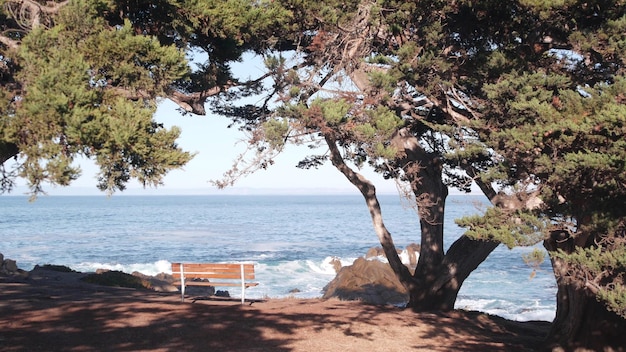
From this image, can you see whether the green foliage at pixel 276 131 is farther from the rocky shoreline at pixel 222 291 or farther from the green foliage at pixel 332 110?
the rocky shoreline at pixel 222 291

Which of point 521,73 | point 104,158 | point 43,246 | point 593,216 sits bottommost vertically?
A: point 43,246

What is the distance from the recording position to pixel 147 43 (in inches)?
301

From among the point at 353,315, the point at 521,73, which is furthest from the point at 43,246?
the point at 521,73

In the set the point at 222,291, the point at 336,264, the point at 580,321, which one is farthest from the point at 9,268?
the point at 336,264

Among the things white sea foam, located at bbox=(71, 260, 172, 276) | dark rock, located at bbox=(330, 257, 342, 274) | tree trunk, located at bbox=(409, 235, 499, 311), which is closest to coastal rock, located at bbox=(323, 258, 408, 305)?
tree trunk, located at bbox=(409, 235, 499, 311)

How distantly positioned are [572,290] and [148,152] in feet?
23.4

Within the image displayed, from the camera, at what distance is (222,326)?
30.6 ft

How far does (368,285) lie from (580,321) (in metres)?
15.5

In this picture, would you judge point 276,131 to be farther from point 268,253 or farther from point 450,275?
point 268,253

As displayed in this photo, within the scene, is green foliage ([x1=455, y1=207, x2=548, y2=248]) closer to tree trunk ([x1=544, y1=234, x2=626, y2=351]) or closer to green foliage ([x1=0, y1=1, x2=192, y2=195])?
tree trunk ([x1=544, y1=234, x2=626, y2=351])

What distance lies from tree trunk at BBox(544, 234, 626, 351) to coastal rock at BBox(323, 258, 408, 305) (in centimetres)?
1352

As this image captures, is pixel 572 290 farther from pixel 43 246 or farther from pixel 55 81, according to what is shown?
pixel 43 246

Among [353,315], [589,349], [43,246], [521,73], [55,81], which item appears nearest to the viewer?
[55,81]

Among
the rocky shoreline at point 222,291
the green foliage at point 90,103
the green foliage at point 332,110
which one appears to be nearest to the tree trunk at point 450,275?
the green foliage at point 332,110
